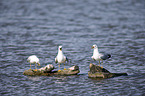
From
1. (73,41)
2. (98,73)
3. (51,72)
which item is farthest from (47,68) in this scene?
(73,41)

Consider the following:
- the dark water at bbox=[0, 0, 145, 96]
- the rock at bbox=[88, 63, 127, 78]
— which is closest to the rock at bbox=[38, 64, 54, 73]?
the dark water at bbox=[0, 0, 145, 96]

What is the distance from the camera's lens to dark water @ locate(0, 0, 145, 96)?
24.8 m

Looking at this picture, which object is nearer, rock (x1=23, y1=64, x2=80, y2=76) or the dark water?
the dark water

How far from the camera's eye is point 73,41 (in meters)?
40.3

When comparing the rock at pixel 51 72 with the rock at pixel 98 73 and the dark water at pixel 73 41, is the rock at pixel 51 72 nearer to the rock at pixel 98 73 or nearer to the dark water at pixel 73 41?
the dark water at pixel 73 41

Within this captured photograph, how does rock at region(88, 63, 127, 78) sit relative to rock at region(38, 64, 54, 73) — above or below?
below

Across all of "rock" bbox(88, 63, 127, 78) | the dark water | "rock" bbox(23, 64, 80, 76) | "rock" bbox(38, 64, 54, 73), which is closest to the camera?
the dark water

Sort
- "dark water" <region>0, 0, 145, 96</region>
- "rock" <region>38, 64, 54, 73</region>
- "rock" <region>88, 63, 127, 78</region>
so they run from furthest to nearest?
"rock" <region>38, 64, 54, 73</region>
"rock" <region>88, 63, 127, 78</region>
"dark water" <region>0, 0, 145, 96</region>

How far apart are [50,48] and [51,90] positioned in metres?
13.4

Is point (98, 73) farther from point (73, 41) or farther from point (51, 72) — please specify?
point (73, 41)

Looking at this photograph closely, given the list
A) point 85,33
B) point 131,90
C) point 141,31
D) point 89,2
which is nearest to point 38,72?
point 131,90

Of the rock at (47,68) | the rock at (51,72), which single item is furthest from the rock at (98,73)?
the rock at (47,68)

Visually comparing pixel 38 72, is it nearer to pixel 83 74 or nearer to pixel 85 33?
pixel 83 74

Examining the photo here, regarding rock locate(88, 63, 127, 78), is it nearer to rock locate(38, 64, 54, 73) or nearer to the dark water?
the dark water
